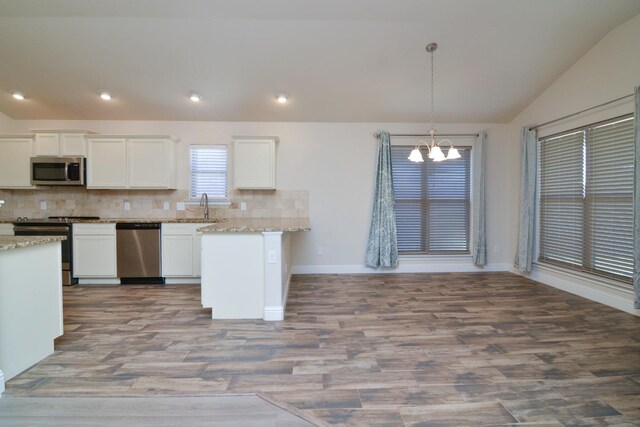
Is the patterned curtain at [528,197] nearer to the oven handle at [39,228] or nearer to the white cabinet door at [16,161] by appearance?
the oven handle at [39,228]

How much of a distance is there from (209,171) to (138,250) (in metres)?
1.60

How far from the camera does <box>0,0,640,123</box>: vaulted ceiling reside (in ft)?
10.3

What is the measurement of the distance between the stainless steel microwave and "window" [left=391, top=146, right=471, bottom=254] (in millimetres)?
4916

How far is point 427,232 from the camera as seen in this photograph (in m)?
5.17

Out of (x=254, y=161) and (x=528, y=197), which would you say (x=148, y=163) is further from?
(x=528, y=197)

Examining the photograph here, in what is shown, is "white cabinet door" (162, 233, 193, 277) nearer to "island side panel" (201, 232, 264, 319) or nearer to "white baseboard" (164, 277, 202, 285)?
"white baseboard" (164, 277, 202, 285)

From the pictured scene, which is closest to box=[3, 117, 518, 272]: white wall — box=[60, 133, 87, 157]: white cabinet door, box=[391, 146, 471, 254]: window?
box=[391, 146, 471, 254]: window

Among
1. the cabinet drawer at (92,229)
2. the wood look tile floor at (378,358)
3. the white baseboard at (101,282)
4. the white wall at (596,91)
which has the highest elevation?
the white wall at (596,91)

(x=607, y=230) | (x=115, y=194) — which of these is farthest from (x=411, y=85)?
(x=115, y=194)

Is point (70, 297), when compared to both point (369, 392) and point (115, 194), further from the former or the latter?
point (369, 392)

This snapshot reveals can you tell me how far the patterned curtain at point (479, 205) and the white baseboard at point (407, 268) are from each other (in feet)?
0.65

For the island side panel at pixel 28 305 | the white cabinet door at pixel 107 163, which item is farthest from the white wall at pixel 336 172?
the island side panel at pixel 28 305

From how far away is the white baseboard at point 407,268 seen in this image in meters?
5.09

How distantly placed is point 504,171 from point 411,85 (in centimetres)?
235
